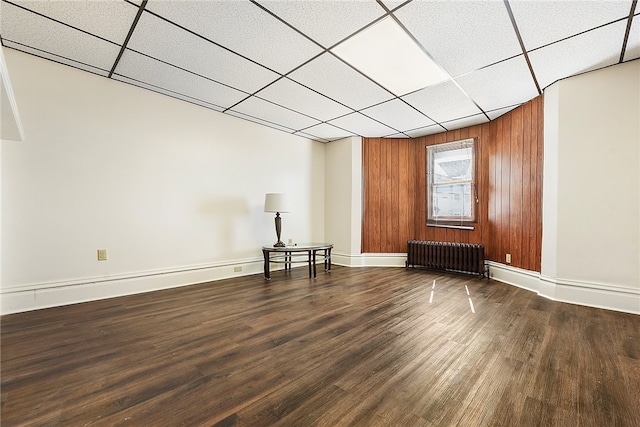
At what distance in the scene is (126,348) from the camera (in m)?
1.87

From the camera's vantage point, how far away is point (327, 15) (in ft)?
6.55

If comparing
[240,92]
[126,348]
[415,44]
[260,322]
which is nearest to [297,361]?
[260,322]

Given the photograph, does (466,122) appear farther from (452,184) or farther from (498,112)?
(452,184)

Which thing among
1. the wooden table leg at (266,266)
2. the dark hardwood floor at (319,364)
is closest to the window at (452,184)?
the dark hardwood floor at (319,364)

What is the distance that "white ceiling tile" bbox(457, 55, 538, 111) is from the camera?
8.80 feet

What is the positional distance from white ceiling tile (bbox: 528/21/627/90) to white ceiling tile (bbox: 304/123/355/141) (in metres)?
2.67

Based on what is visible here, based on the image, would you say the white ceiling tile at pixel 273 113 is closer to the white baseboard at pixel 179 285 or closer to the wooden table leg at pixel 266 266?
the wooden table leg at pixel 266 266

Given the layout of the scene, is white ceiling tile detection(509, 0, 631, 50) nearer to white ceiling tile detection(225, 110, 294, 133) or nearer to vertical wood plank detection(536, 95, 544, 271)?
vertical wood plank detection(536, 95, 544, 271)

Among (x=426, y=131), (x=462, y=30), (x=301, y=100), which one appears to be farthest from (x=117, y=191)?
(x=426, y=131)

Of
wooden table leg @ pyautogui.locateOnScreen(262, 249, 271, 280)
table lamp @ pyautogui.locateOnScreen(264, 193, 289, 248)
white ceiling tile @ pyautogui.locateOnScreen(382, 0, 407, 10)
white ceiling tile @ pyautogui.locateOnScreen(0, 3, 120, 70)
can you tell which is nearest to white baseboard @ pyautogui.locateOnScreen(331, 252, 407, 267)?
table lamp @ pyautogui.locateOnScreen(264, 193, 289, 248)

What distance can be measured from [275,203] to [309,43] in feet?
7.31

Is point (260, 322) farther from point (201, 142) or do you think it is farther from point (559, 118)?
point (559, 118)

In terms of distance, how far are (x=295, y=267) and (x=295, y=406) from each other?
11.6 ft

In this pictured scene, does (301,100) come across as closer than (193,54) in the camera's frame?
No
